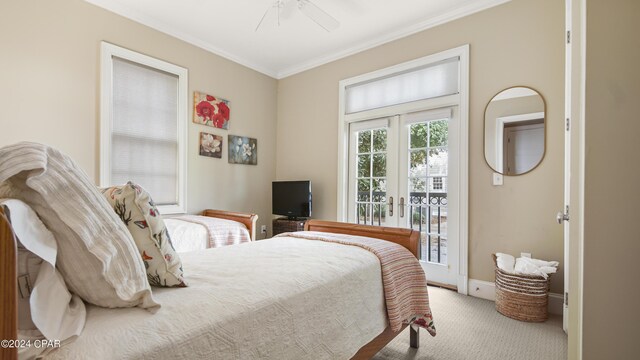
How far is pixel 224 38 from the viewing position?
148 inches

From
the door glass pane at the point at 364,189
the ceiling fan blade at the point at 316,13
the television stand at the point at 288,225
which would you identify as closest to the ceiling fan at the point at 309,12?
the ceiling fan blade at the point at 316,13

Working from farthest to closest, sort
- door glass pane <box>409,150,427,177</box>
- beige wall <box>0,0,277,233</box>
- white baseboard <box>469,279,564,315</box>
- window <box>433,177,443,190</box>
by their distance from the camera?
door glass pane <box>409,150,427,177</box> < window <box>433,177,443,190</box> < white baseboard <box>469,279,564,315</box> < beige wall <box>0,0,277,233</box>

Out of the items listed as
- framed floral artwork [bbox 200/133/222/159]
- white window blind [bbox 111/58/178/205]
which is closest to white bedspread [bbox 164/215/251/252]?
white window blind [bbox 111/58/178/205]

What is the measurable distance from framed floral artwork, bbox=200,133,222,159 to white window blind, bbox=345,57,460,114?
1.79 meters

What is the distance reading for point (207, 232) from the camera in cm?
286

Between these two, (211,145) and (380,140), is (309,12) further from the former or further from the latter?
(211,145)

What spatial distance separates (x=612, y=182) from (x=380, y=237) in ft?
4.01

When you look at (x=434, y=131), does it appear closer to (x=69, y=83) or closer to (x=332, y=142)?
(x=332, y=142)

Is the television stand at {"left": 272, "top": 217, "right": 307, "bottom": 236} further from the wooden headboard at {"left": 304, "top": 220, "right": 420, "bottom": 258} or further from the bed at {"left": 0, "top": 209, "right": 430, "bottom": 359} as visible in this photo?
the bed at {"left": 0, "top": 209, "right": 430, "bottom": 359}

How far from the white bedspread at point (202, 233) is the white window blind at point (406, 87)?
6.98ft

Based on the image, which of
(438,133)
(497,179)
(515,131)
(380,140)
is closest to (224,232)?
(380,140)

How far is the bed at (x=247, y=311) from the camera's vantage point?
68cm

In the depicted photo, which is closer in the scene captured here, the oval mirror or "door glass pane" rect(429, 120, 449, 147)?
the oval mirror

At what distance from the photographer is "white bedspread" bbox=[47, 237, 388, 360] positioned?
0.73m
